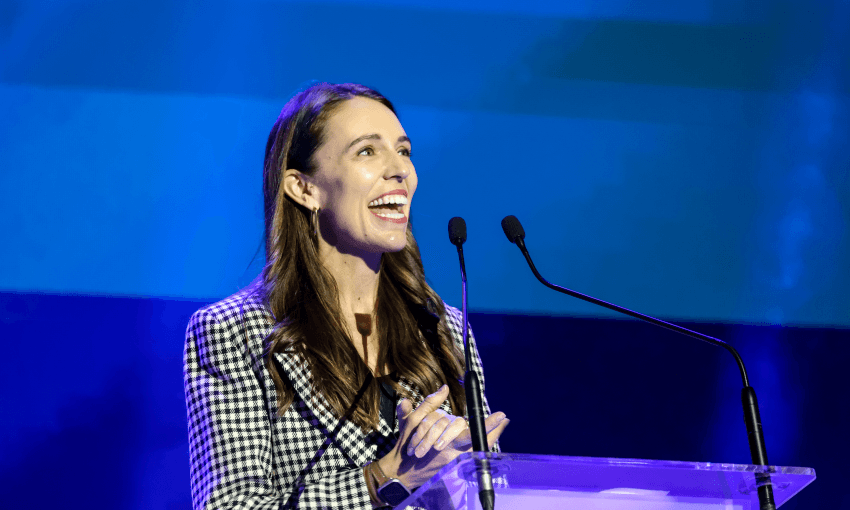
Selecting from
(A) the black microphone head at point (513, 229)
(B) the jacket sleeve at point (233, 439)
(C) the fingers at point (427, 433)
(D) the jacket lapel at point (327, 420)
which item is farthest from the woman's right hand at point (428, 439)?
(A) the black microphone head at point (513, 229)

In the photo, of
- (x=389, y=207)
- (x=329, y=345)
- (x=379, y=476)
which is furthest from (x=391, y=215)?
(x=379, y=476)

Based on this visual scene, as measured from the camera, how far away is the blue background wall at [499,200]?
2.88 meters

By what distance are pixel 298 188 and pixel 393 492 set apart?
96 cm

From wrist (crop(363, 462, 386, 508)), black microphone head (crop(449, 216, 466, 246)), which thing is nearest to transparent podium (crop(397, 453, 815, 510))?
wrist (crop(363, 462, 386, 508))

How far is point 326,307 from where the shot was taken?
203 cm

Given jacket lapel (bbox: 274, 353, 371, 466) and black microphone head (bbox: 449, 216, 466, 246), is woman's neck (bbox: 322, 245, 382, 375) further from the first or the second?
black microphone head (bbox: 449, 216, 466, 246)

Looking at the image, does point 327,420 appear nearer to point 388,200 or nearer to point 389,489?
point 389,489

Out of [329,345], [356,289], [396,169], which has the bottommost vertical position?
[329,345]

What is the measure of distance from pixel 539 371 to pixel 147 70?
6.10 feet

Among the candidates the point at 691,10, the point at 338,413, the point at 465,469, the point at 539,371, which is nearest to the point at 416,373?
the point at 338,413

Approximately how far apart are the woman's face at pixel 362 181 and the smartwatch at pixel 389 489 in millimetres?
689

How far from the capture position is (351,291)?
216cm

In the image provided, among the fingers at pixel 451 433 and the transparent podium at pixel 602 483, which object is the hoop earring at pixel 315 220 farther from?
the transparent podium at pixel 602 483

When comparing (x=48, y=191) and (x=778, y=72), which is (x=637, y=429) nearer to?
(x=778, y=72)
